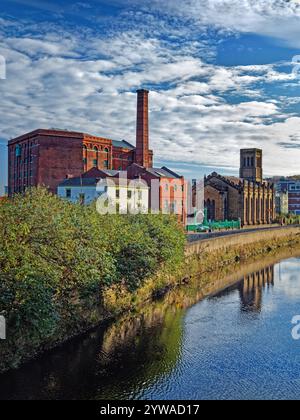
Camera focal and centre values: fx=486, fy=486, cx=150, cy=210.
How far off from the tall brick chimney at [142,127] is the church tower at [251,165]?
3612 cm

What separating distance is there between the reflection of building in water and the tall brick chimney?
2200 cm

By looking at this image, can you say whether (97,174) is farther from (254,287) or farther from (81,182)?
(254,287)

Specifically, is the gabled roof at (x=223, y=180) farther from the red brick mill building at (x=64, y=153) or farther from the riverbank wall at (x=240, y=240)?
the red brick mill building at (x=64, y=153)

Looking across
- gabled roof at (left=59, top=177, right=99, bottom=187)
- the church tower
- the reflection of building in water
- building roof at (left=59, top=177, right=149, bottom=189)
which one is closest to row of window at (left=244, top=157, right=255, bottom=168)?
the church tower

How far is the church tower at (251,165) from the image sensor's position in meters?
89.8

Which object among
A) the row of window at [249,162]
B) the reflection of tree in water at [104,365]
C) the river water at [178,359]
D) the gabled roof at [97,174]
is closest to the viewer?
the reflection of tree in water at [104,365]

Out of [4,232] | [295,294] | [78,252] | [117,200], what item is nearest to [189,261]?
[295,294]

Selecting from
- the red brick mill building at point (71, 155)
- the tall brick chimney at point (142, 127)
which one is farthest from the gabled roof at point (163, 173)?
the tall brick chimney at point (142, 127)

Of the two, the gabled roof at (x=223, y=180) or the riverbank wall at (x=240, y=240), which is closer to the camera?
the riverbank wall at (x=240, y=240)

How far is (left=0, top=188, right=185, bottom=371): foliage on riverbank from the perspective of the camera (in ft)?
52.2

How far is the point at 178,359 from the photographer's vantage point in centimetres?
1875

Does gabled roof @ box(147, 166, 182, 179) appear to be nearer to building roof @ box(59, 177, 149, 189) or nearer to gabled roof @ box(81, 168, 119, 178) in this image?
building roof @ box(59, 177, 149, 189)
